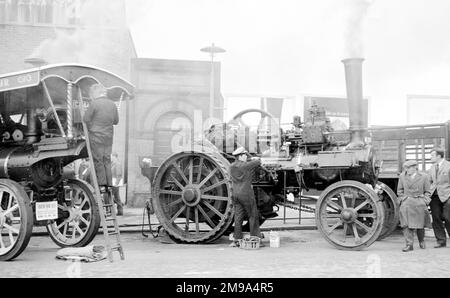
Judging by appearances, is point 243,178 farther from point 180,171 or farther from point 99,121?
point 99,121

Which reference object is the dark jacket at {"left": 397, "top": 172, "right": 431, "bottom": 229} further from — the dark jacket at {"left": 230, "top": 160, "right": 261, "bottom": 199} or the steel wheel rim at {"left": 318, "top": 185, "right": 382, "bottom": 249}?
the dark jacket at {"left": 230, "top": 160, "right": 261, "bottom": 199}

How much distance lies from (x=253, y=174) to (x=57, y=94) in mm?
2983

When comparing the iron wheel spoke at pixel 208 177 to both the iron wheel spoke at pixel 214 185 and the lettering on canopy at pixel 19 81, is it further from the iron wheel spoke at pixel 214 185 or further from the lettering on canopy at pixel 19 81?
the lettering on canopy at pixel 19 81

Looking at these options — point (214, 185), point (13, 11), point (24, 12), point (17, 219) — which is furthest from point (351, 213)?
point (13, 11)

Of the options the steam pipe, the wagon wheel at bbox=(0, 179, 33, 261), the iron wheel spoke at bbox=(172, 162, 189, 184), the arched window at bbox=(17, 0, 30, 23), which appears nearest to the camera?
the wagon wheel at bbox=(0, 179, 33, 261)

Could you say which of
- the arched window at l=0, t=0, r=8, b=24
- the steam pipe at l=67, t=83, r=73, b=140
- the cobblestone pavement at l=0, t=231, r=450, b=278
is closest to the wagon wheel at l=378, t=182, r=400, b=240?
the cobblestone pavement at l=0, t=231, r=450, b=278

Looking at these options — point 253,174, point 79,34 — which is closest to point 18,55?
point 79,34

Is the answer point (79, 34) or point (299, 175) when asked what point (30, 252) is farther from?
point (79, 34)

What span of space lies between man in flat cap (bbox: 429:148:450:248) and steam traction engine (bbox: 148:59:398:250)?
0.79 m

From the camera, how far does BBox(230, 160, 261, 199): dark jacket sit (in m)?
7.46

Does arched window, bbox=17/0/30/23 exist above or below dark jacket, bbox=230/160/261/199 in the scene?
above

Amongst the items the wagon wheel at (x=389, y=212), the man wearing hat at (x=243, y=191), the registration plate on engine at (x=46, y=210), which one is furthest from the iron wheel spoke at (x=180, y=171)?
the wagon wheel at (x=389, y=212)

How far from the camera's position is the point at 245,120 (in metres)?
9.05

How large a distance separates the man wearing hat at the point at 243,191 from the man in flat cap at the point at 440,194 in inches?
104
